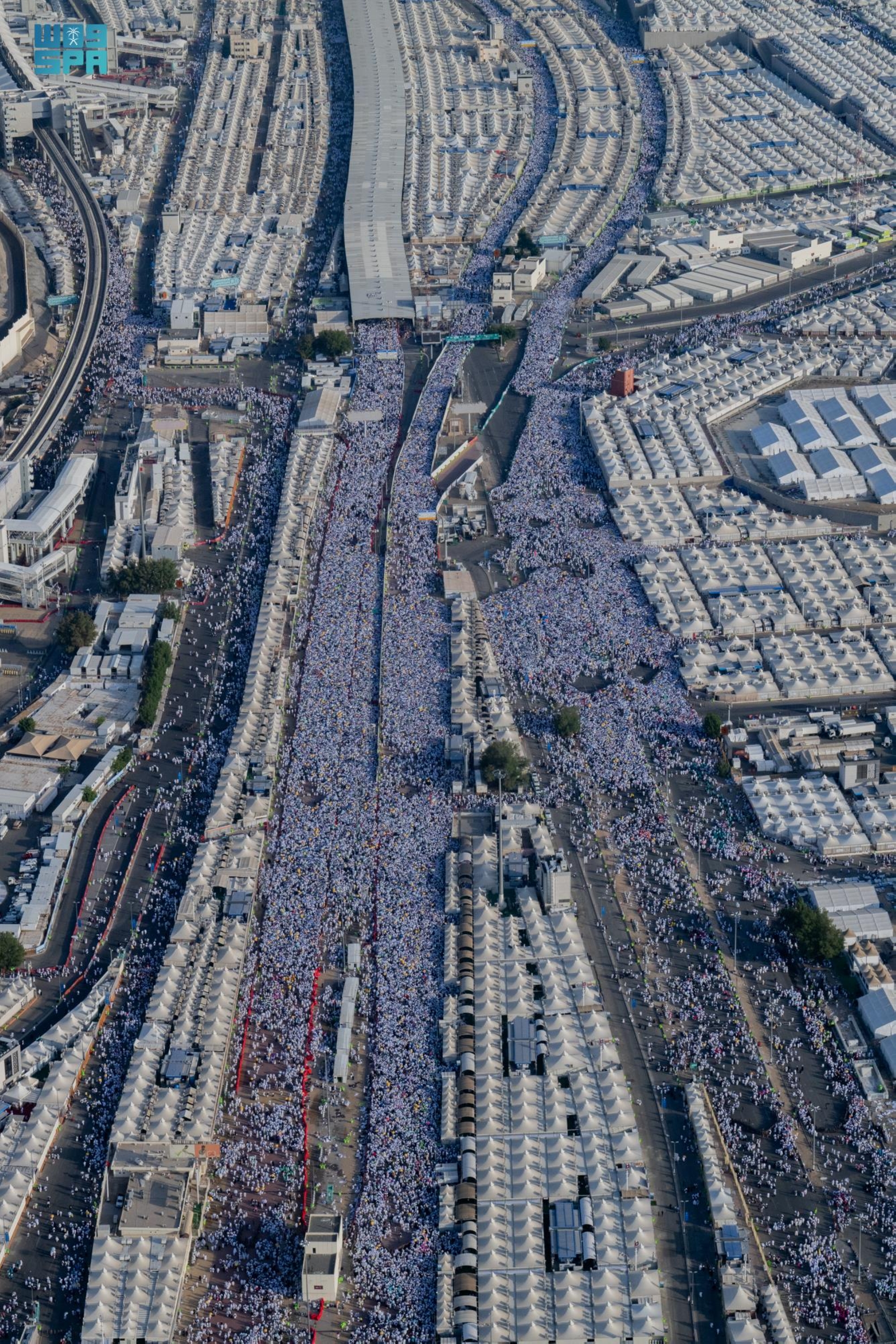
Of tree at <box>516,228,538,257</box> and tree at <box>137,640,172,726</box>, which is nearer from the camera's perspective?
tree at <box>137,640,172,726</box>

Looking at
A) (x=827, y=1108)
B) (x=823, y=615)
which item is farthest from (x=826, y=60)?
(x=827, y=1108)

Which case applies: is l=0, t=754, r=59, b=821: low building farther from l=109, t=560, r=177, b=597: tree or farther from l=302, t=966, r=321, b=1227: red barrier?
l=302, t=966, r=321, b=1227: red barrier

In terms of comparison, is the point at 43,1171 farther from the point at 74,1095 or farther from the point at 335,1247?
the point at 335,1247

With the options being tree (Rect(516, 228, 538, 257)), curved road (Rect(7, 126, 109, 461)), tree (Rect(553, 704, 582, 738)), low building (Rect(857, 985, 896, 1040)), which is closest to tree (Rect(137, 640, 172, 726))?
tree (Rect(553, 704, 582, 738))

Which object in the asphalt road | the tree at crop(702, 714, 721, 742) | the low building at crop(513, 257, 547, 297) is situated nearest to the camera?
the asphalt road

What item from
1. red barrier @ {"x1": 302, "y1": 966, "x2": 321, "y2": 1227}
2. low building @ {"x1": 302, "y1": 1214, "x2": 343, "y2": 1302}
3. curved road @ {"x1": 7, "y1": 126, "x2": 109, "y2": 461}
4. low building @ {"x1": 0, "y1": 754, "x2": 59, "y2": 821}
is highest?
low building @ {"x1": 302, "y1": 1214, "x2": 343, "y2": 1302}

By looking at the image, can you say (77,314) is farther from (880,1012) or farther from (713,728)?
→ (880,1012)

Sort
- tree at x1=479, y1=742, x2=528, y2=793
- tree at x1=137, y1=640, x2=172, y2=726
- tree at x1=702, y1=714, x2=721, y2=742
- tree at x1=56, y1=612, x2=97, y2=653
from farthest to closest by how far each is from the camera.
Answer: tree at x1=56, y1=612, x2=97, y2=653
tree at x1=137, y1=640, x2=172, y2=726
tree at x1=702, y1=714, x2=721, y2=742
tree at x1=479, y1=742, x2=528, y2=793
